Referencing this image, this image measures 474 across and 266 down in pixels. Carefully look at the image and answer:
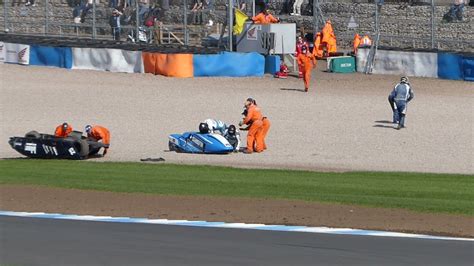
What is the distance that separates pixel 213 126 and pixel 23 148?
366 centimetres

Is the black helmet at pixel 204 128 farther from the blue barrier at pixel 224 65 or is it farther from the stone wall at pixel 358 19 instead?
the stone wall at pixel 358 19

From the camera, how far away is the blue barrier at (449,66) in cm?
3338

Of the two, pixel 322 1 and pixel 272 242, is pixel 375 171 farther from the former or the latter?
pixel 322 1

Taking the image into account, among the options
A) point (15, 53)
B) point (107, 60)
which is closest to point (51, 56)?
point (15, 53)

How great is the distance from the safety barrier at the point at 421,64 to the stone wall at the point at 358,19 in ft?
3.94

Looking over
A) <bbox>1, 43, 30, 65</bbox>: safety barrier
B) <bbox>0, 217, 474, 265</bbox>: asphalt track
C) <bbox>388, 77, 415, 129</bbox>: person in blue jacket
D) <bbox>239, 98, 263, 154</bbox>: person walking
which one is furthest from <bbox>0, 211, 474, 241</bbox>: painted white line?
<bbox>1, 43, 30, 65</bbox>: safety barrier

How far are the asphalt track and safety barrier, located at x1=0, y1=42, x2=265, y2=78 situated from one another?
22.1 m

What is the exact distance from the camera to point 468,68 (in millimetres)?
33031

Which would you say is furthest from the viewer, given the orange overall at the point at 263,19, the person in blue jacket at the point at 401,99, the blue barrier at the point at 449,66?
the orange overall at the point at 263,19

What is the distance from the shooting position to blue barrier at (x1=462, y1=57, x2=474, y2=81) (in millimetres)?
32938

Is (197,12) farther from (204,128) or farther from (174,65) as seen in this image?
(204,128)

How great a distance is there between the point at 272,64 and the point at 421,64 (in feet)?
14.5

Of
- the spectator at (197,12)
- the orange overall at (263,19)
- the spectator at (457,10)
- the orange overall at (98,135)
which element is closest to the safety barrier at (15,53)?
the spectator at (197,12)

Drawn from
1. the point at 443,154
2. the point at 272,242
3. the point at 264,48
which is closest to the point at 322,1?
the point at 264,48
